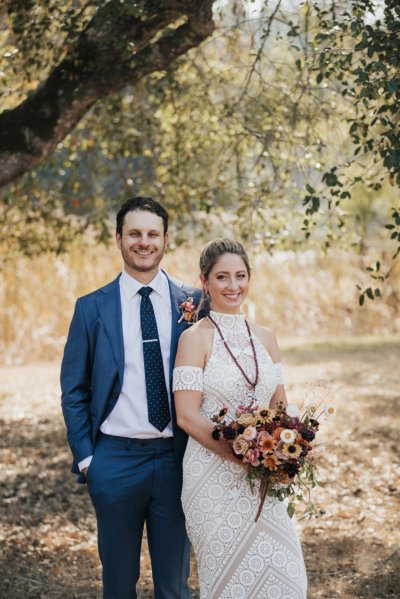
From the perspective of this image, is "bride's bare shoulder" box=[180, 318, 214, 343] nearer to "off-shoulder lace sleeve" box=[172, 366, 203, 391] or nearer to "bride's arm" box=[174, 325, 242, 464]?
"bride's arm" box=[174, 325, 242, 464]

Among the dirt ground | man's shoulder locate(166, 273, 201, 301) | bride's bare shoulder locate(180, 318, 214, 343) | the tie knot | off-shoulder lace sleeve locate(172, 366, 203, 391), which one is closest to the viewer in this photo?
off-shoulder lace sleeve locate(172, 366, 203, 391)

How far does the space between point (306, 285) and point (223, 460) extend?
1176 centimetres

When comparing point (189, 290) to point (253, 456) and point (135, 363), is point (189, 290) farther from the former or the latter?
point (253, 456)

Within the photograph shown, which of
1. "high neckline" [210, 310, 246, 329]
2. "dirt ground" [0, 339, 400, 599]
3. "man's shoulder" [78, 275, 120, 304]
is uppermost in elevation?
"man's shoulder" [78, 275, 120, 304]

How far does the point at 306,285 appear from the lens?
48.8 feet

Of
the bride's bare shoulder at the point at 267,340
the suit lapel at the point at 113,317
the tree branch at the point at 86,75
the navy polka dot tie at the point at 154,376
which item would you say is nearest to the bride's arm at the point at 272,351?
the bride's bare shoulder at the point at 267,340

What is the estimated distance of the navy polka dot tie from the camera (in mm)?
3473

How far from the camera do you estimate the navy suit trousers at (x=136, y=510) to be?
3.47 metres

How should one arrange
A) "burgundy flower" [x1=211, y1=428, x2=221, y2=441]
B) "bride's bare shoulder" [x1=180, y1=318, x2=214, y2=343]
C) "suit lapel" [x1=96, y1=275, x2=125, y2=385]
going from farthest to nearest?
1. "suit lapel" [x1=96, y1=275, x2=125, y2=385]
2. "bride's bare shoulder" [x1=180, y1=318, x2=214, y2=343]
3. "burgundy flower" [x1=211, y1=428, x2=221, y2=441]

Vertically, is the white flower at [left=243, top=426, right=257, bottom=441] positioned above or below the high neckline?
below

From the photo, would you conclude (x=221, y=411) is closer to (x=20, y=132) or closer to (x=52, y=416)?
(x=20, y=132)

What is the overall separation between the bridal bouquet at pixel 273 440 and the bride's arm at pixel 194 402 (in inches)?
3.2

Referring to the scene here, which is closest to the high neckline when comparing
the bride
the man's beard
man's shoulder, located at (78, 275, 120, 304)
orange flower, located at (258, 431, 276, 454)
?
the bride

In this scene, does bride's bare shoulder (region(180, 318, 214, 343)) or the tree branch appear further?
the tree branch
